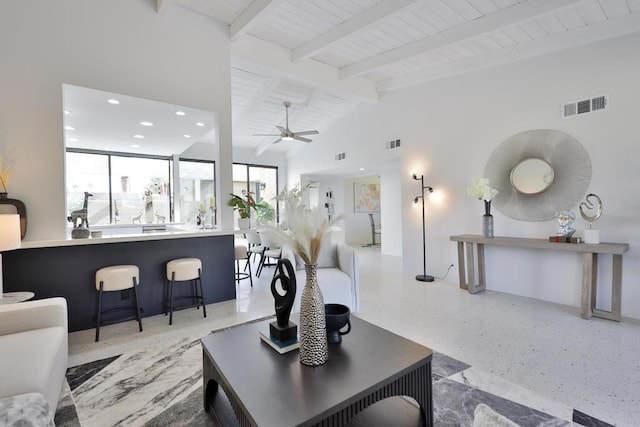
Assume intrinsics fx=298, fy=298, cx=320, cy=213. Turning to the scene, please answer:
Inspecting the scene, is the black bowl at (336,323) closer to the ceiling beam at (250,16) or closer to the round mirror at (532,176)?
the ceiling beam at (250,16)

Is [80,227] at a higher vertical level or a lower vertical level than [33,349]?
higher

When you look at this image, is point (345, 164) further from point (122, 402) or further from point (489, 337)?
point (122, 402)

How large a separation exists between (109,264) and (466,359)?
3.64m

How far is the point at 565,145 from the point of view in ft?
12.0

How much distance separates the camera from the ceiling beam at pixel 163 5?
332cm

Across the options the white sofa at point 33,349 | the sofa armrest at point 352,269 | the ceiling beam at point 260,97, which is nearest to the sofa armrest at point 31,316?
the white sofa at point 33,349

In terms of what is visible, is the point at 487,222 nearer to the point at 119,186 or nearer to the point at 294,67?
the point at 294,67

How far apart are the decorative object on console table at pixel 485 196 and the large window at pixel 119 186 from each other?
19.1 ft

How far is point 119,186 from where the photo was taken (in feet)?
21.8

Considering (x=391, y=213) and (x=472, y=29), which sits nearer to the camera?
(x=472, y=29)

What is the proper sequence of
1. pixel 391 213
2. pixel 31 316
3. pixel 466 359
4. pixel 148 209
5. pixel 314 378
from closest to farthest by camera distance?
pixel 314 378 < pixel 31 316 < pixel 466 359 < pixel 148 209 < pixel 391 213

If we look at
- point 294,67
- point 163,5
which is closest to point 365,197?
point 294,67

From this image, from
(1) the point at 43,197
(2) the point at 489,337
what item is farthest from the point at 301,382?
(1) the point at 43,197

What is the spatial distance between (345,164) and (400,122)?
65.5 inches
